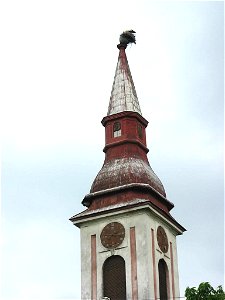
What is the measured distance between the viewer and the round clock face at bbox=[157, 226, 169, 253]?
4388cm

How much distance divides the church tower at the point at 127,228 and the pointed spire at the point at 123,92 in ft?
2.30

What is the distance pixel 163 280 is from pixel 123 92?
12436 millimetres

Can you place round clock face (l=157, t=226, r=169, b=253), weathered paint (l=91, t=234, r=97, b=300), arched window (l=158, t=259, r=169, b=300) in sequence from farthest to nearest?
1. round clock face (l=157, t=226, r=169, b=253)
2. arched window (l=158, t=259, r=169, b=300)
3. weathered paint (l=91, t=234, r=97, b=300)

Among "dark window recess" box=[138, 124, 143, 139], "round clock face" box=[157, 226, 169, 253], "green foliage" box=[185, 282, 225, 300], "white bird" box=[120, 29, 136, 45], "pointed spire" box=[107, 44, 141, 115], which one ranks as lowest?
"green foliage" box=[185, 282, 225, 300]

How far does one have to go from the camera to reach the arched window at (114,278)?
138 feet

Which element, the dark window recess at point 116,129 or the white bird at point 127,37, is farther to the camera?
the white bird at point 127,37

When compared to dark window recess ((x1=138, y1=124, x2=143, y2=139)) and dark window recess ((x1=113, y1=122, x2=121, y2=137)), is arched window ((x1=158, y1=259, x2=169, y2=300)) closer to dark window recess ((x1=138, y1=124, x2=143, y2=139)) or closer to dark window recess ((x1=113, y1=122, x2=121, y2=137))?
dark window recess ((x1=138, y1=124, x2=143, y2=139))

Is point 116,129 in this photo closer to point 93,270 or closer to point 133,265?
point 93,270

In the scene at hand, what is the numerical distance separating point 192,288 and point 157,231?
15.3 ft

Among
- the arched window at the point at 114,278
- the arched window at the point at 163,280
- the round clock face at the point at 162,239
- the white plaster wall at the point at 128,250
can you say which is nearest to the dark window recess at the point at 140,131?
the white plaster wall at the point at 128,250

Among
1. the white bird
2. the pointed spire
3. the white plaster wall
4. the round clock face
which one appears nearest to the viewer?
the white plaster wall

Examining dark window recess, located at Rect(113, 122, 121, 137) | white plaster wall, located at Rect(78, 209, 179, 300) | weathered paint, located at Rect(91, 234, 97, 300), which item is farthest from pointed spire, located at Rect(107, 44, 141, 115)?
weathered paint, located at Rect(91, 234, 97, 300)

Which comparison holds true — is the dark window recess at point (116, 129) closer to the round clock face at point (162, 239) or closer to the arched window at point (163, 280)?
the round clock face at point (162, 239)

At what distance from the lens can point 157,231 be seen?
43875 millimetres
